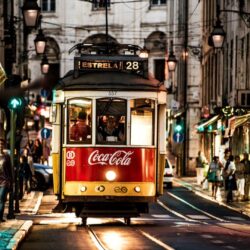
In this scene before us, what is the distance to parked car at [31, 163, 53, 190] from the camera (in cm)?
4506

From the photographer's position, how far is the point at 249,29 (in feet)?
140

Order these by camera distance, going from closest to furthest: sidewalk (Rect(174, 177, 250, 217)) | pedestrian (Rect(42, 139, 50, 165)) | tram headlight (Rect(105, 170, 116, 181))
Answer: tram headlight (Rect(105, 170, 116, 181))
sidewalk (Rect(174, 177, 250, 217))
pedestrian (Rect(42, 139, 50, 165))

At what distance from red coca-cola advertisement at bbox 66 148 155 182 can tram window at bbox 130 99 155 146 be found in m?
0.21

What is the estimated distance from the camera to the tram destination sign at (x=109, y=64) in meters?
23.2

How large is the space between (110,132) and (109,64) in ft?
5.52

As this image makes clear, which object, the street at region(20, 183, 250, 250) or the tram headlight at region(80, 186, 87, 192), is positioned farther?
the tram headlight at region(80, 186, 87, 192)

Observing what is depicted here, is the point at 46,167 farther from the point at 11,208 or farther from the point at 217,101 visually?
the point at 11,208

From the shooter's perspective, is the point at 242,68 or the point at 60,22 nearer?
the point at 242,68

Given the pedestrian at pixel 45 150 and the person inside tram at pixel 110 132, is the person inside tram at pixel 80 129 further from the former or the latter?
the pedestrian at pixel 45 150

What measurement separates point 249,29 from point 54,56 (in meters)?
51.1

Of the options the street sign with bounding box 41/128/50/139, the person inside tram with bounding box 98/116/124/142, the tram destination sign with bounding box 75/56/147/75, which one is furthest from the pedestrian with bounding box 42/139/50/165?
the person inside tram with bounding box 98/116/124/142

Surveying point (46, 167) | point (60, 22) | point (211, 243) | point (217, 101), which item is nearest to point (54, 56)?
point (60, 22)

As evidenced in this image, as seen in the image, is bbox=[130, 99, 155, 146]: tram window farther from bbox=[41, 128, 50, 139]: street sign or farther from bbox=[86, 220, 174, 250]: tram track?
bbox=[41, 128, 50, 139]: street sign

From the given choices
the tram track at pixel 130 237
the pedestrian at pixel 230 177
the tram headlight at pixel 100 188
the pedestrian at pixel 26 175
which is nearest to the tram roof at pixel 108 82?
the tram headlight at pixel 100 188
